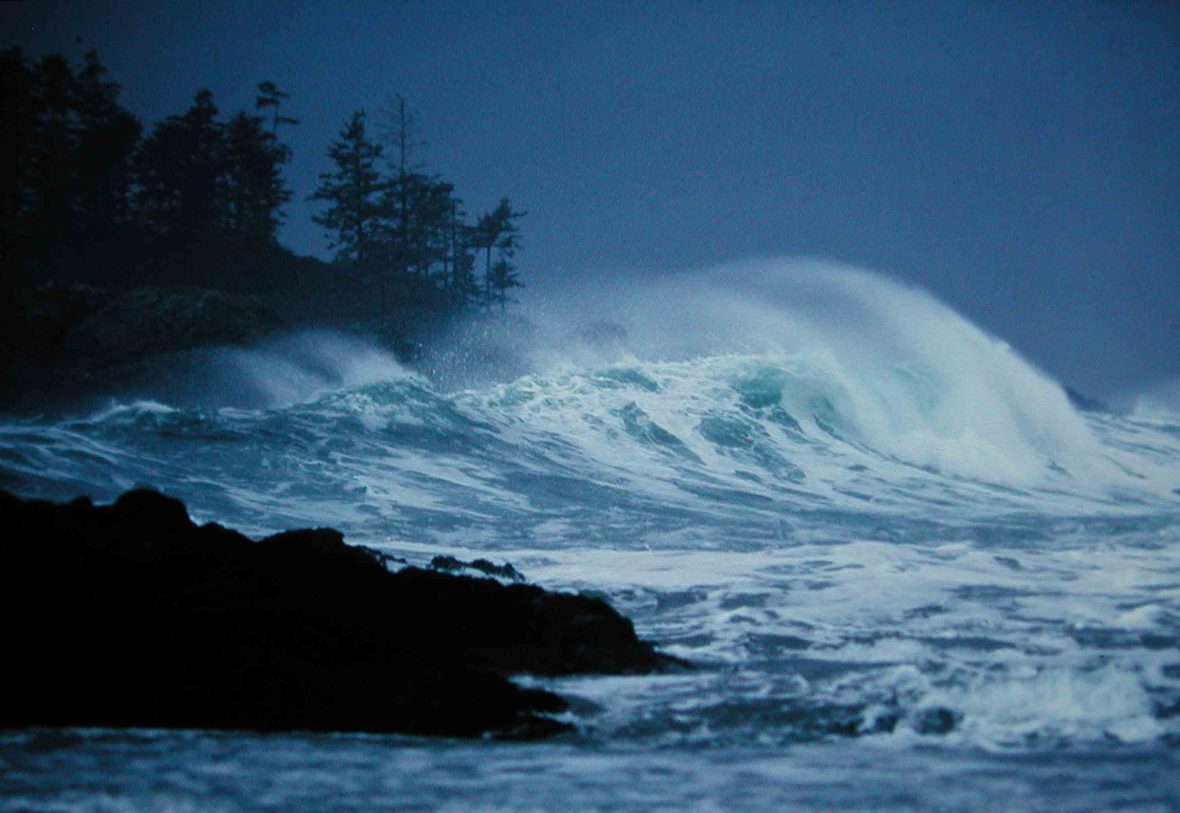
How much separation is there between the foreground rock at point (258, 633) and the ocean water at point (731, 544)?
18 cm

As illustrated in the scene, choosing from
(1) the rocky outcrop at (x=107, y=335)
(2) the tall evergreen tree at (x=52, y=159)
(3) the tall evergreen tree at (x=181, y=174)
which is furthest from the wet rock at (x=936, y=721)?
(3) the tall evergreen tree at (x=181, y=174)

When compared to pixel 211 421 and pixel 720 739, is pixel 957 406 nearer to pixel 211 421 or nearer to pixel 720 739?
pixel 211 421

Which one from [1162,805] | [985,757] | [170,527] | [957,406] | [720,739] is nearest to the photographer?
[1162,805]

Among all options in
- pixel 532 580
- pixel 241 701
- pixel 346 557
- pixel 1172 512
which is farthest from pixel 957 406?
pixel 241 701

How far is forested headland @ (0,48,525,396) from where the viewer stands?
840 inches

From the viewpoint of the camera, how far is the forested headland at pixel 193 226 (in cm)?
2133

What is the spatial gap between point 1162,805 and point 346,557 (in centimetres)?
423

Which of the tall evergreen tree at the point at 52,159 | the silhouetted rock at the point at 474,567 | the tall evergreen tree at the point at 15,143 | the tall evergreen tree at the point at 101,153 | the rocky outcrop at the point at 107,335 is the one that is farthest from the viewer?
the tall evergreen tree at the point at 101,153

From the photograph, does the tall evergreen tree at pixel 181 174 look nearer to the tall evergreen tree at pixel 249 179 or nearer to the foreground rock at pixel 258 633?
the tall evergreen tree at pixel 249 179

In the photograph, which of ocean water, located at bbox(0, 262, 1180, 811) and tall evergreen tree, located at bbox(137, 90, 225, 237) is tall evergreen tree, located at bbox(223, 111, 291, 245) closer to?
tall evergreen tree, located at bbox(137, 90, 225, 237)

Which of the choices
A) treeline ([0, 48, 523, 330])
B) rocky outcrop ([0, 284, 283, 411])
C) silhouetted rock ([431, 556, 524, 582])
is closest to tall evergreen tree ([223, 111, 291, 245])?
treeline ([0, 48, 523, 330])

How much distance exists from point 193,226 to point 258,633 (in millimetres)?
27704

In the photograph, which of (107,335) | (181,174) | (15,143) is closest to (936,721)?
(107,335)

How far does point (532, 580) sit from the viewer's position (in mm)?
8180
